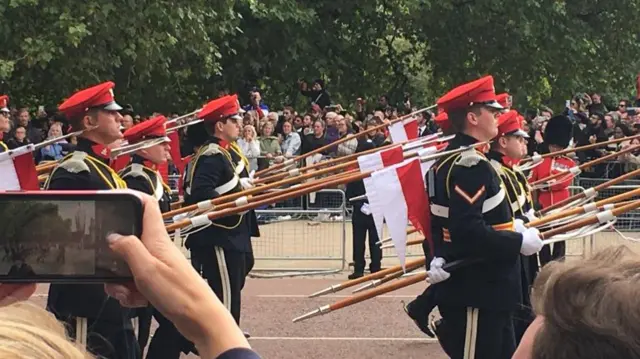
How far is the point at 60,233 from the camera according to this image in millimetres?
1973

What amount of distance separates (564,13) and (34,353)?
2154 centimetres

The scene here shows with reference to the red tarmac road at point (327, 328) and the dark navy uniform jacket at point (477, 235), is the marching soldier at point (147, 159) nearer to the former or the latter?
the red tarmac road at point (327, 328)

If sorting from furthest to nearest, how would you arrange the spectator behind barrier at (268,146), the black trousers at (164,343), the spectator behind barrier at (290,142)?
the spectator behind barrier at (290,142) < the spectator behind barrier at (268,146) < the black trousers at (164,343)

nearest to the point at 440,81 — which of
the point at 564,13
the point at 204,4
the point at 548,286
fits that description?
the point at 564,13

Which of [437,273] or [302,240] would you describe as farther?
[302,240]

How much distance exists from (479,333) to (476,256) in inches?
13.5

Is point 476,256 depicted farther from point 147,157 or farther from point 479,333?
point 147,157

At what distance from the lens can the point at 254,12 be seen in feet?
61.9

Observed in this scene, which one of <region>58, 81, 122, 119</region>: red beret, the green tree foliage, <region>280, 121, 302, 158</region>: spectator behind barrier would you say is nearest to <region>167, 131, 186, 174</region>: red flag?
<region>58, 81, 122, 119</region>: red beret

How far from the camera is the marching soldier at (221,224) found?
7.12 meters

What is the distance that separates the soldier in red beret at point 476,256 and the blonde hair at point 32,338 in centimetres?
354

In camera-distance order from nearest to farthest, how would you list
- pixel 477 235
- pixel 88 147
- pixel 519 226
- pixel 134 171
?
A: 1. pixel 477 235
2. pixel 519 226
3. pixel 88 147
4. pixel 134 171

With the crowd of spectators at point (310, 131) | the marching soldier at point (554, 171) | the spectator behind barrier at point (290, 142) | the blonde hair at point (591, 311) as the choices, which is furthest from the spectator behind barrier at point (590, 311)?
the spectator behind barrier at point (290, 142)

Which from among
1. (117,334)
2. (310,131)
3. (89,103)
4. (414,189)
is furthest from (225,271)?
(310,131)
